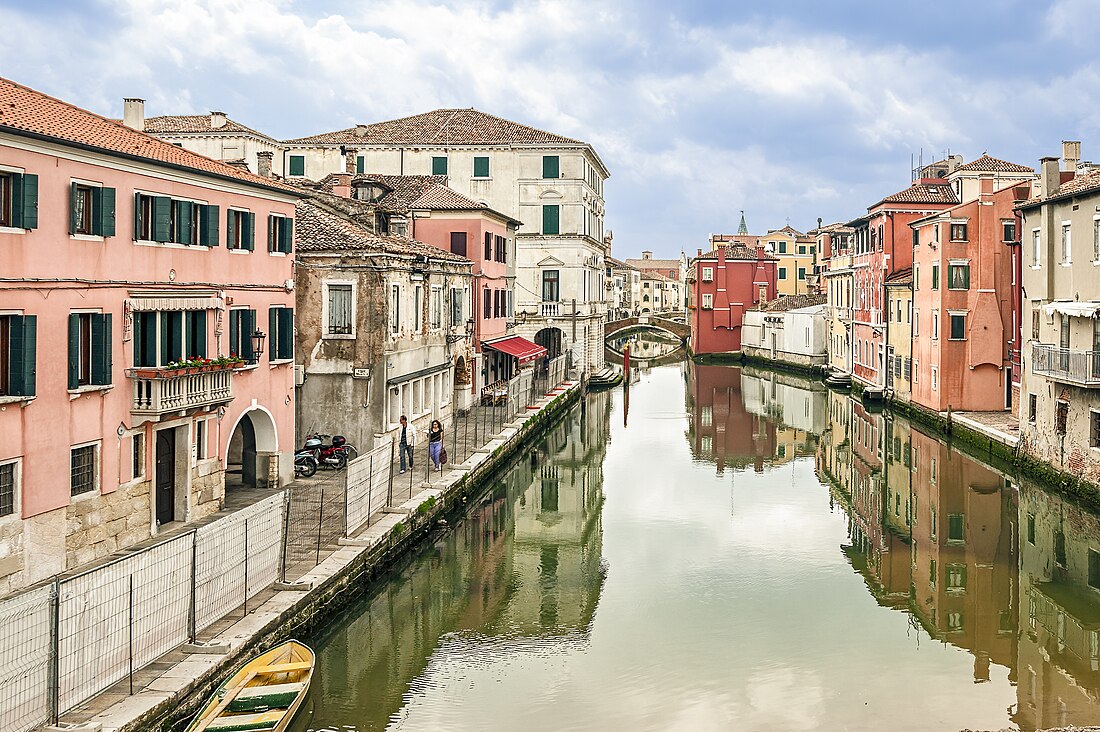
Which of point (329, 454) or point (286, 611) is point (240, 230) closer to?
point (329, 454)

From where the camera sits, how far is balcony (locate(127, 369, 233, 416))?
52.1 feet

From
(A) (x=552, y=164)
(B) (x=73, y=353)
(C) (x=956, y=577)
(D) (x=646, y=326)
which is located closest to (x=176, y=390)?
(B) (x=73, y=353)

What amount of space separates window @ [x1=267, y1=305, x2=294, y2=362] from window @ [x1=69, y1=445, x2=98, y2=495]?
6015 mm

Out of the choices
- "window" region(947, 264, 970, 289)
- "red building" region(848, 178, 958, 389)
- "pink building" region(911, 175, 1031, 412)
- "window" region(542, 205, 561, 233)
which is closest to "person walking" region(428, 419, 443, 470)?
"pink building" region(911, 175, 1031, 412)

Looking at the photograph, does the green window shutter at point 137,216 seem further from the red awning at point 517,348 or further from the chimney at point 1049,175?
the red awning at point 517,348

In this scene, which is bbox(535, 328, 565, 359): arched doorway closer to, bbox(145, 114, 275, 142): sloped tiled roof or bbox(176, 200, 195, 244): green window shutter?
bbox(145, 114, 275, 142): sloped tiled roof

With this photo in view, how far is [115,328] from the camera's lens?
1552 cm

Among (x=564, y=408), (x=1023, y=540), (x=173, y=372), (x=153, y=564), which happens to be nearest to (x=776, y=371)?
(x=564, y=408)

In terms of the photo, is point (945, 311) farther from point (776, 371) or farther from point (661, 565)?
point (776, 371)

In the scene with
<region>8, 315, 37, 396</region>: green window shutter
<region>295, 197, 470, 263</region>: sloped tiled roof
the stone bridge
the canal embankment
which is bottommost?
the canal embankment

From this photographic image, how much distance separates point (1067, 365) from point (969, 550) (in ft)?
19.0

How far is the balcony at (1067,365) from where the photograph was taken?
22594mm

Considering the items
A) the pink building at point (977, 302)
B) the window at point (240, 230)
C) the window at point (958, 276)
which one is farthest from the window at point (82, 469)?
the window at point (958, 276)

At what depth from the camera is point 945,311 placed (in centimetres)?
3612
